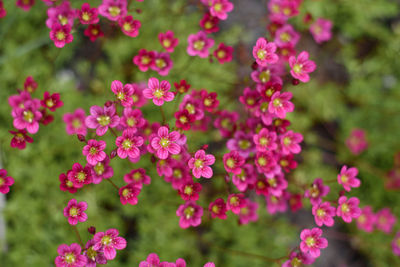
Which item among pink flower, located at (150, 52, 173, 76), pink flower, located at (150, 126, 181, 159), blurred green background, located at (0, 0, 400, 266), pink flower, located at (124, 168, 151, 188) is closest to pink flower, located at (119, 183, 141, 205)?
pink flower, located at (124, 168, 151, 188)

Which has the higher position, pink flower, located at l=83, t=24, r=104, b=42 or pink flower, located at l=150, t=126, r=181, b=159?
pink flower, located at l=83, t=24, r=104, b=42

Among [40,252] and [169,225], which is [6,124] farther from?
[169,225]

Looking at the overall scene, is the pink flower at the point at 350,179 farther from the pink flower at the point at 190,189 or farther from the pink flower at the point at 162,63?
the pink flower at the point at 162,63

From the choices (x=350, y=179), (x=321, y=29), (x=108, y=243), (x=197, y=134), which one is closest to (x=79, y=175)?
(x=108, y=243)

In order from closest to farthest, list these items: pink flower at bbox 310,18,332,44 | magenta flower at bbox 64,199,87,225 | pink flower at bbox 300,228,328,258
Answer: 1. magenta flower at bbox 64,199,87,225
2. pink flower at bbox 300,228,328,258
3. pink flower at bbox 310,18,332,44

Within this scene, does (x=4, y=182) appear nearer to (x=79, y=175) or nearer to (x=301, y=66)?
(x=79, y=175)

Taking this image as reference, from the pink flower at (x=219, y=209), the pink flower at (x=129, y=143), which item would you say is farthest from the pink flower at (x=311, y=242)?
the pink flower at (x=129, y=143)

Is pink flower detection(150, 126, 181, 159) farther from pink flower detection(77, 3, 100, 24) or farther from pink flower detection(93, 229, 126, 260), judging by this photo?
pink flower detection(77, 3, 100, 24)
